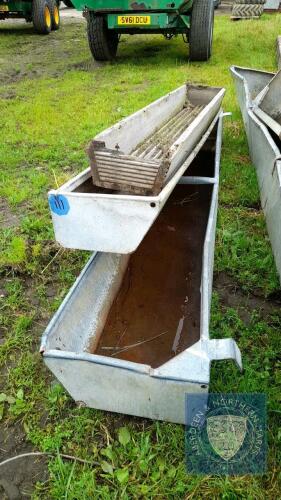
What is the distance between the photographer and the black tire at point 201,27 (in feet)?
20.4

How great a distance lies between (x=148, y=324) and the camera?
228 centimetres

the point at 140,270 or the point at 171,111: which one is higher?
the point at 171,111

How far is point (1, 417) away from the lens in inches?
73.6

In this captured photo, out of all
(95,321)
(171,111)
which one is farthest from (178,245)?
(171,111)

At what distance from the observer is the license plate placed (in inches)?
233

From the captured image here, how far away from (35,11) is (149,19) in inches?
172

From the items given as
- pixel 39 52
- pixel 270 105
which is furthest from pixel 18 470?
pixel 39 52

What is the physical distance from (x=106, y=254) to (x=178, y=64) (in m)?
5.71

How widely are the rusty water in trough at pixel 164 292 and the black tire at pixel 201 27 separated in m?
4.24

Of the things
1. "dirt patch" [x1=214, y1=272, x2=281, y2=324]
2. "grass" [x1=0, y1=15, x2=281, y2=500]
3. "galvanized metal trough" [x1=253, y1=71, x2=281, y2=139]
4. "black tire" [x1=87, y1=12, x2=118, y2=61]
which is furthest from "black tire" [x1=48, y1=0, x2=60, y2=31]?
"dirt patch" [x1=214, y1=272, x2=281, y2=324]

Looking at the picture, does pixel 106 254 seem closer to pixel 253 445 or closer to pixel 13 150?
pixel 253 445

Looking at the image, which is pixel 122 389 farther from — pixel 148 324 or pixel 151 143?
pixel 151 143

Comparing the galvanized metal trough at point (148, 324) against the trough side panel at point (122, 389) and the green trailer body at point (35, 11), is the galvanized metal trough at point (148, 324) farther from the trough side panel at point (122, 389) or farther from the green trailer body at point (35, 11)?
the green trailer body at point (35, 11)

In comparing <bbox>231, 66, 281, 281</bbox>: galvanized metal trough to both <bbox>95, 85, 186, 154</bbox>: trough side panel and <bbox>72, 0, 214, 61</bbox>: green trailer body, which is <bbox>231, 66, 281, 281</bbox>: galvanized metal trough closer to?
<bbox>95, 85, 186, 154</bbox>: trough side panel
